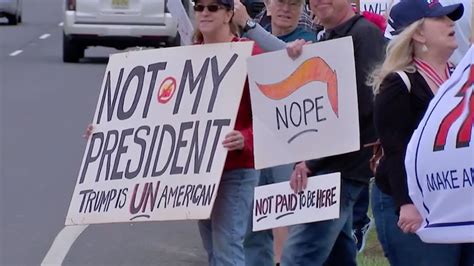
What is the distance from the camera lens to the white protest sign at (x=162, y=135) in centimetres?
624

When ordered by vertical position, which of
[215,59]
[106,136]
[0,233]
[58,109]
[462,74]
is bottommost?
[58,109]

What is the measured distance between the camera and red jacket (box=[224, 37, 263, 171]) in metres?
6.30

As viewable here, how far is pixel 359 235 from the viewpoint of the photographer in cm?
852

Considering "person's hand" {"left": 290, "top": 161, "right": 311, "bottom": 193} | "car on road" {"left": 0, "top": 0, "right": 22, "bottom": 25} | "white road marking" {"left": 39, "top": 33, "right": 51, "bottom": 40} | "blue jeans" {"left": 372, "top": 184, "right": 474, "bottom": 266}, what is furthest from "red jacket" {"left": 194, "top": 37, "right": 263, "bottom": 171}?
"car on road" {"left": 0, "top": 0, "right": 22, "bottom": 25}

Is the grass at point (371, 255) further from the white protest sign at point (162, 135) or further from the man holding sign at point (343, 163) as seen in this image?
the white protest sign at point (162, 135)

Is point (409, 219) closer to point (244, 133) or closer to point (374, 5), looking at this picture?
point (244, 133)

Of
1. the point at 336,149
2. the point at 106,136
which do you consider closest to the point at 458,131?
the point at 336,149

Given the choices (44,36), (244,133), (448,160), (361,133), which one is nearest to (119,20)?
(44,36)

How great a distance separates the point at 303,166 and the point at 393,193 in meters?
1.09

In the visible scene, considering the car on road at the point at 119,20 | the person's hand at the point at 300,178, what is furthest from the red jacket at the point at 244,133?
the car on road at the point at 119,20

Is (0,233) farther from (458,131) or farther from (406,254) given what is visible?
(458,131)

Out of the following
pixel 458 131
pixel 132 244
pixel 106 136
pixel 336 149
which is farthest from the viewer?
pixel 132 244

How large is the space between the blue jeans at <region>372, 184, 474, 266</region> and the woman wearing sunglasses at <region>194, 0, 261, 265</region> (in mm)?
930

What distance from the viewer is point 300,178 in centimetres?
623
